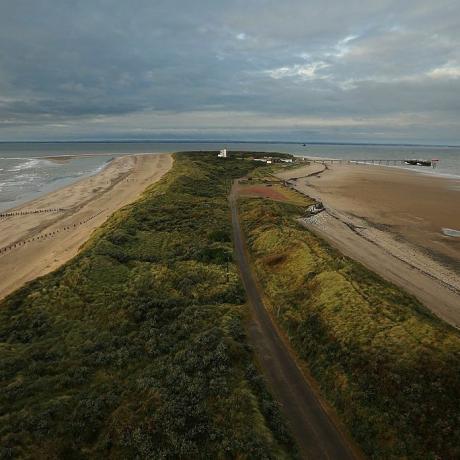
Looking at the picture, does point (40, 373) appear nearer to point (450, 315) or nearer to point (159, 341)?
point (159, 341)

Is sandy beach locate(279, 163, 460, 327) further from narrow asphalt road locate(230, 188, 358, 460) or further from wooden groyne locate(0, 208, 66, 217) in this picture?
wooden groyne locate(0, 208, 66, 217)

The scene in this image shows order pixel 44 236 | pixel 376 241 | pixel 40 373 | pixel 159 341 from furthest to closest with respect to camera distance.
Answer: pixel 44 236 → pixel 376 241 → pixel 159 341 → pixel 40 373

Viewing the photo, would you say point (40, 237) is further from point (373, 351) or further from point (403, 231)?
point (403, 231)

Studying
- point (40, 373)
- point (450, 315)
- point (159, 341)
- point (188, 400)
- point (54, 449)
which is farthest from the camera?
point (450, 315)

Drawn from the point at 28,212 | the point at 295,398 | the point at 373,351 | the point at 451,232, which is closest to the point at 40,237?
the point at 28,212

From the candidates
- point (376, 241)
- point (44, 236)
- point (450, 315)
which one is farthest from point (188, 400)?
point (44, 236)

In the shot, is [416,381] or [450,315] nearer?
[416,381]
